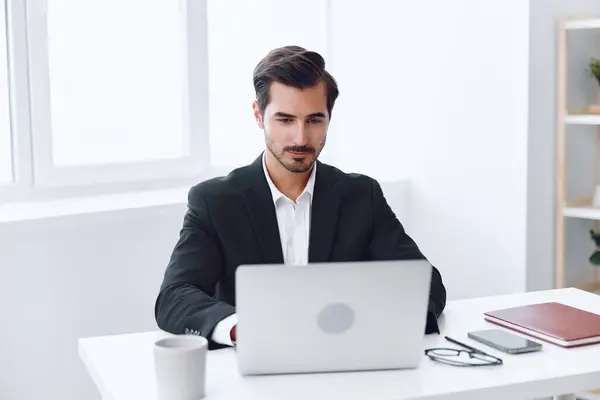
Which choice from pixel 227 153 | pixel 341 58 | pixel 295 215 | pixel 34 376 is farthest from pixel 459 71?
pixel 34 376

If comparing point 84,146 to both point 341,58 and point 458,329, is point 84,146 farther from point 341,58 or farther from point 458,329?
point 458,329

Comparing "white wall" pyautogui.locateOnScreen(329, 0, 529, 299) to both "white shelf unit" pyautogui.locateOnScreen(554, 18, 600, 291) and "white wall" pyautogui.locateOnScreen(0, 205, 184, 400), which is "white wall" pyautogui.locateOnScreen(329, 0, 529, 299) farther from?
"white wall" pyautogui.locateOnScreen(0, 205, 184, 400)

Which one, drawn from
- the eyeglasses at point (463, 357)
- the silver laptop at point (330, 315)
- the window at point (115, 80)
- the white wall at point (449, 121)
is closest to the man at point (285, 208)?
the eyeglasses at point (463, 357)

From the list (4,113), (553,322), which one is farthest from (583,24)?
(4,113)

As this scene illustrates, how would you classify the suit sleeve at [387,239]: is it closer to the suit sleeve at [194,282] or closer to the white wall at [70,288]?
the suit sleeve at [194,282]

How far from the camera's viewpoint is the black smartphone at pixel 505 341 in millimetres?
1843

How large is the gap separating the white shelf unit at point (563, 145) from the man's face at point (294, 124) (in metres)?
1.27

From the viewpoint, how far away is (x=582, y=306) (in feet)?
7.28

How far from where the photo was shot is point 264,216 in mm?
2268

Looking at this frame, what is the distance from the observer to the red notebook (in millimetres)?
A: 1899

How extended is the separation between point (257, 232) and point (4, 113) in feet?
4.36

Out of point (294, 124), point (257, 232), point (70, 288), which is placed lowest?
point (70, 288)

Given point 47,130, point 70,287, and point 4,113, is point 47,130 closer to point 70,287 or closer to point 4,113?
point 4,113

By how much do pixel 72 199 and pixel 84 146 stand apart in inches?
8.6
